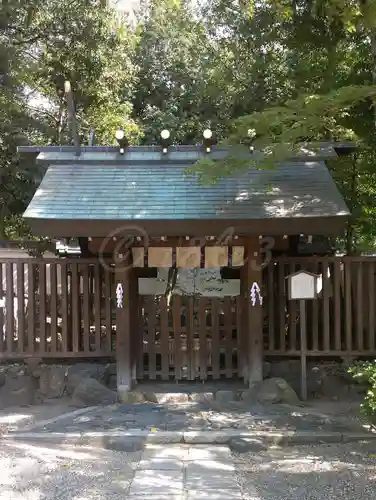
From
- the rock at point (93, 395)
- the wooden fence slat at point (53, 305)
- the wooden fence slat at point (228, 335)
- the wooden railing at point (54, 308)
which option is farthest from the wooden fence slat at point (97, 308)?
the wooden fence slat at point (228, 335)

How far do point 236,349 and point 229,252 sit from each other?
1788mm

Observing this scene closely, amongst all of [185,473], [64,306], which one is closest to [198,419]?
[185,473]

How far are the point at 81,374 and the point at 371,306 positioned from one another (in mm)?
4879

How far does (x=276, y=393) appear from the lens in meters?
7.48

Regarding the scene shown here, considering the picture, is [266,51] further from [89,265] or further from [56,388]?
[56,388]

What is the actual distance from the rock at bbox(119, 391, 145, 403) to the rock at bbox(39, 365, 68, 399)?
→ 3.87 feet

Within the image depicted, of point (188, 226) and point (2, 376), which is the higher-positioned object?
point (188, 226)

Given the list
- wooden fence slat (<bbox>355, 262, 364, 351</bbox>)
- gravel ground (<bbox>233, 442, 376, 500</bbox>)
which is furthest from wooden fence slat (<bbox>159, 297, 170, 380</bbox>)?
wooden fence slat (<bbox>355, 262, 364, 351</bbox>)

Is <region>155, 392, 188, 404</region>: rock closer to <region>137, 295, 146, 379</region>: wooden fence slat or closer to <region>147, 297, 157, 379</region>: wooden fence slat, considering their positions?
<region>147, 297, 157, 379</region>: wooden fence slat

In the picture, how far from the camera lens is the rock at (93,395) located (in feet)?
25.3

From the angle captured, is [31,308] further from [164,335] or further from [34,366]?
[164,335]

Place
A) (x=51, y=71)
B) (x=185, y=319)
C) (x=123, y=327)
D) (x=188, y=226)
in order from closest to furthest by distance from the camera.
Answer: (x=188, y=226) → (x=123, y=327) → (x=185, y=319) → (x=51, y=71)

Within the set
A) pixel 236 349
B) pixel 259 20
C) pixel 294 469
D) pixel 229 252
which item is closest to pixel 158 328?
pixel 236 349

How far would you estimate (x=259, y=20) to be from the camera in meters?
11.4
